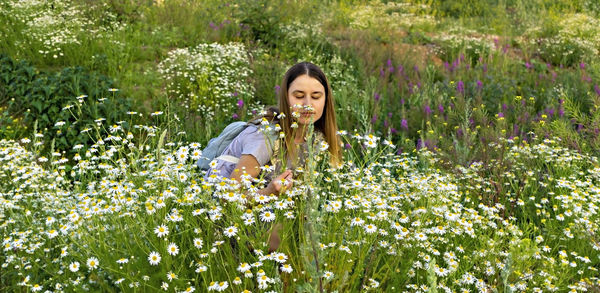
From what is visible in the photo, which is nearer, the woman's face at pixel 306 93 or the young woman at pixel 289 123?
the young woman at pixel 289 123

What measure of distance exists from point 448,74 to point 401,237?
15.4ft

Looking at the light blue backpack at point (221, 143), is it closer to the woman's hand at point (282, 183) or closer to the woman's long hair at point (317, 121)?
the woman's long hair at point (317, 121)

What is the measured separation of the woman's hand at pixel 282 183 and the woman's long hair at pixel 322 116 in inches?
20.3

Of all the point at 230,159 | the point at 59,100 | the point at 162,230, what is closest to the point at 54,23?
the point at 59,100

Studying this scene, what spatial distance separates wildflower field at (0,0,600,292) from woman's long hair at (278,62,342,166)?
167 millimetres

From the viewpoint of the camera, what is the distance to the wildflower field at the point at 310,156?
2312mm

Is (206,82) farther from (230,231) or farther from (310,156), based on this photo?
(310,156)

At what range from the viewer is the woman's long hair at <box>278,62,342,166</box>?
3.35 m

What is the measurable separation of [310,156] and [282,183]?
726 mm

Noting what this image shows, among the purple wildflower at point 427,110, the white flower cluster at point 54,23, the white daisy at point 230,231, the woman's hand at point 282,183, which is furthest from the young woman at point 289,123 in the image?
the white flower cluster at point 54,23

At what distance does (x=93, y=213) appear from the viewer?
2.43m

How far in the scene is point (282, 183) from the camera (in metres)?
2.43

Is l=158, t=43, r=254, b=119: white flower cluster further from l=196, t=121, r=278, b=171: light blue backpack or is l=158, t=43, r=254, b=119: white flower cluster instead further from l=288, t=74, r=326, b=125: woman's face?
l=288, t=74, r=326, b=125: woman's face

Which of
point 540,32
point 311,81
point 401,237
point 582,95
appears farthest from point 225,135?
point 540,32
